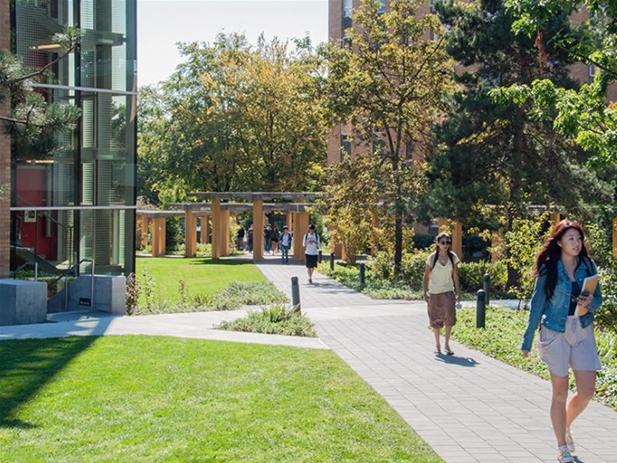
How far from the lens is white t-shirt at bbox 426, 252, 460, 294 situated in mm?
12969

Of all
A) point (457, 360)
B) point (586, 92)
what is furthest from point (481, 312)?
point (586, 92)

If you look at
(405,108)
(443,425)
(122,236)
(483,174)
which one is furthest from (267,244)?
(443,425)

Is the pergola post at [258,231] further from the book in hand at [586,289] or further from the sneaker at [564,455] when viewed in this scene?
the sneaker at [564,455]

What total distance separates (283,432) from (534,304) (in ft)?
7.90

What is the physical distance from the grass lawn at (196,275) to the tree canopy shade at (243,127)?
11.5m

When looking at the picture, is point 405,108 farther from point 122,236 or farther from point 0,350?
point 0,350

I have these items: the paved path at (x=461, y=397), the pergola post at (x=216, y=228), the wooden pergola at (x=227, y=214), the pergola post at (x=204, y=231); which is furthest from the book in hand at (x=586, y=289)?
the pergola post at (x=204, y=231)

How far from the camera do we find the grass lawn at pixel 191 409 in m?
7.08

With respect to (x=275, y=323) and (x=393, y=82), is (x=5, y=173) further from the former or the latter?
(x=393, y=82)

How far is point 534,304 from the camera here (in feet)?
23.5

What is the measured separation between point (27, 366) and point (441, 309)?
585cm

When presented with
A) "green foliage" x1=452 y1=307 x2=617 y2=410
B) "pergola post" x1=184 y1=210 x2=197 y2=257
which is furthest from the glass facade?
"pergola post" x1=184 y1=210 x2=197 y2=257

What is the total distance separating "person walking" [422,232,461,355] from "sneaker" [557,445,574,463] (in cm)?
587

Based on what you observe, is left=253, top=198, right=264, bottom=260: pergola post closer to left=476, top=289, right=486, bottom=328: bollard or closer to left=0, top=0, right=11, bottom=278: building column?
left=0, top=0, right=11, bottom=278: building column
